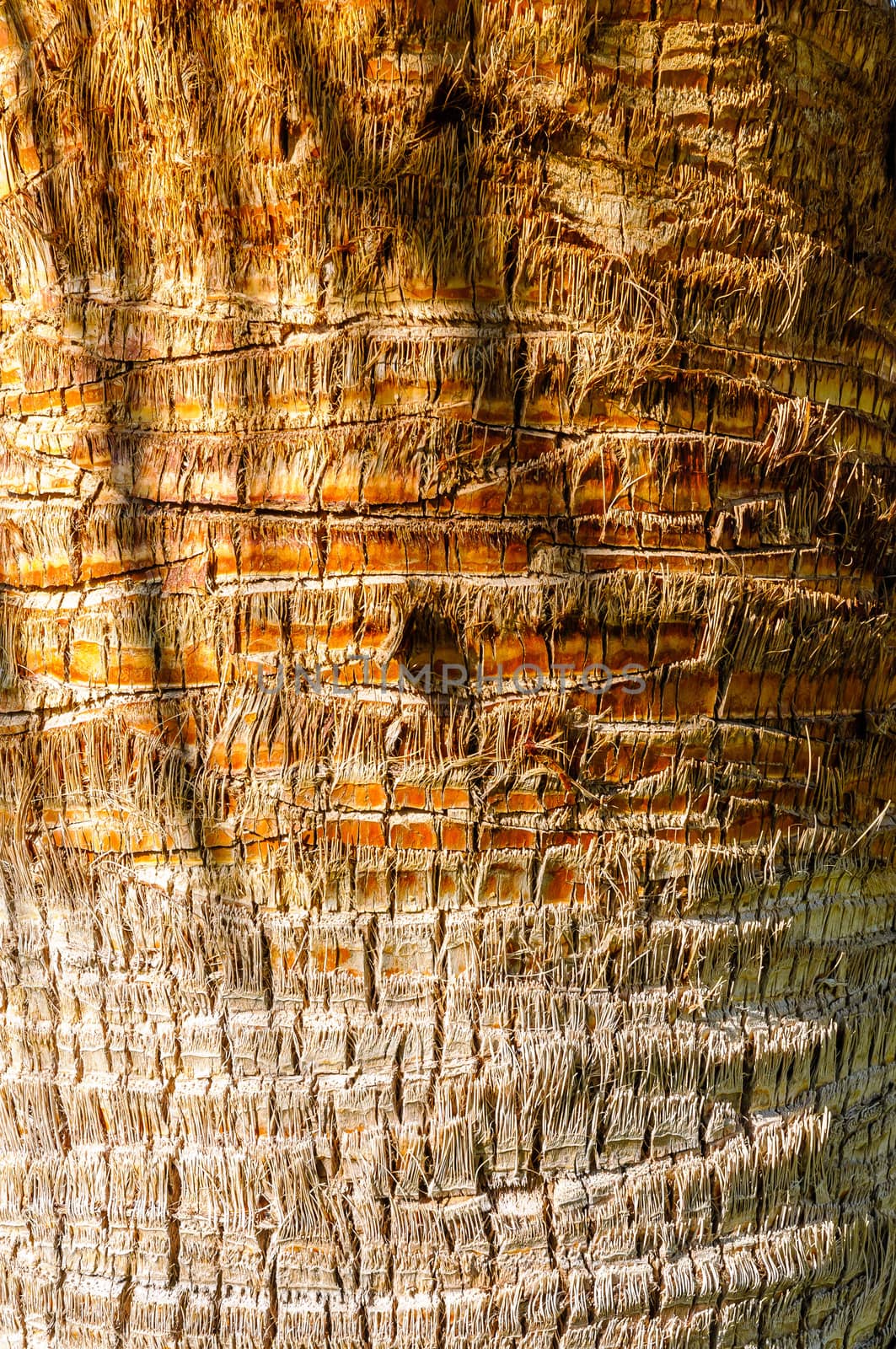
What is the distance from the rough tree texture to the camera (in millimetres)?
1418

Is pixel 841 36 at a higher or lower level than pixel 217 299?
higher

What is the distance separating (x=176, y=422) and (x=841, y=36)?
1315mm

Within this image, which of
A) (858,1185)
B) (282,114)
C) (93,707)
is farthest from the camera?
(858,1185)

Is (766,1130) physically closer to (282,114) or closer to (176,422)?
(176,422)

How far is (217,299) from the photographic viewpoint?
4.73 ft

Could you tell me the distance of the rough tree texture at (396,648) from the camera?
1.42 m

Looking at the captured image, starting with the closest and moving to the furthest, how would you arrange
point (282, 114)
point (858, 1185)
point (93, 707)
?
1. point (282, 114)
2. point (93, 707)
3. point (858, 1185)

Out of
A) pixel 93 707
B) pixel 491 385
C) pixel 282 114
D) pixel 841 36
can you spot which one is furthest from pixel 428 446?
pixel 841 36

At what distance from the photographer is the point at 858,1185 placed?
1676mm

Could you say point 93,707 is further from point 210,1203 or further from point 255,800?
point 210,1203

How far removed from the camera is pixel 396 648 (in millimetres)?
1415

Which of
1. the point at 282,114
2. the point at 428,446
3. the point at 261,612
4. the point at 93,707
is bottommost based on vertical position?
the point at 93,707

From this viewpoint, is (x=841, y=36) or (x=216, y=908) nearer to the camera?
(x=216, y=908)

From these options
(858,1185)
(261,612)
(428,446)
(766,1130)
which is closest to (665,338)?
(428,446)
